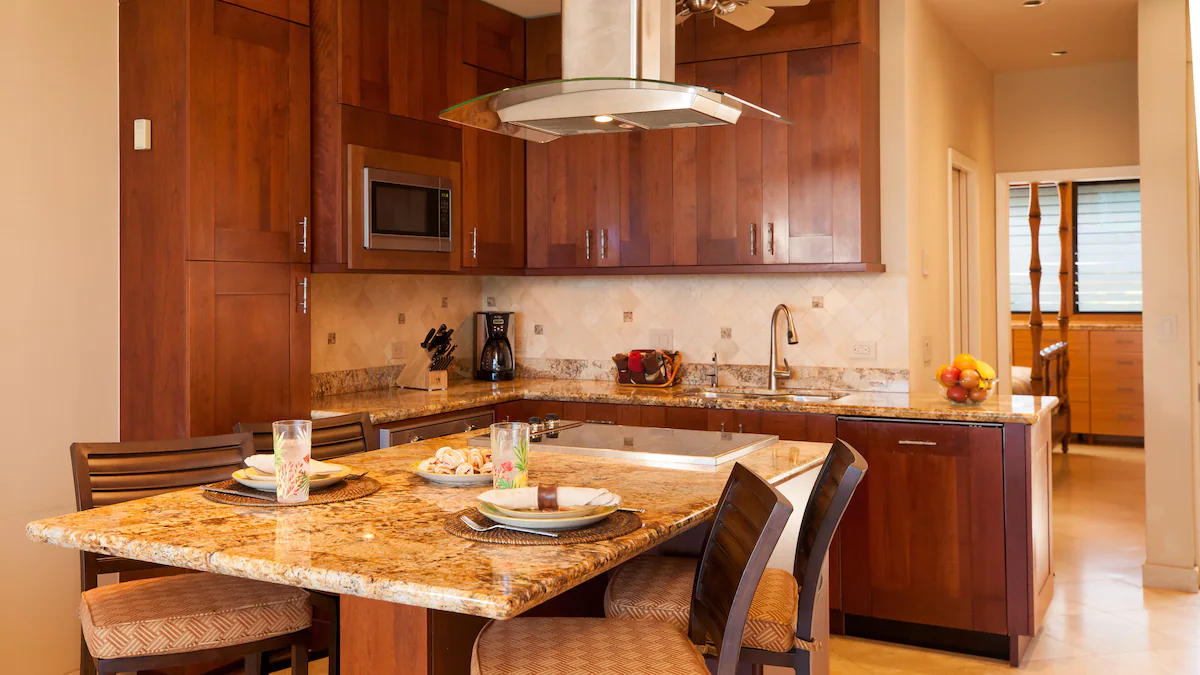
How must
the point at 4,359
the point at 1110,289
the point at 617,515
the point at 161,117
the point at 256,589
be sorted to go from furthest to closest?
1. the point at 1110,289
2. the point at 161,117
3. the point at 4,359
4. the point at 256,589
5. the point at 617,515

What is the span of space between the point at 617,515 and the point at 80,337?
7.89 feet

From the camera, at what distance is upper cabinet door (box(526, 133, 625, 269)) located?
188 inches

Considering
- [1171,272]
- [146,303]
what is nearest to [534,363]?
[146,303]

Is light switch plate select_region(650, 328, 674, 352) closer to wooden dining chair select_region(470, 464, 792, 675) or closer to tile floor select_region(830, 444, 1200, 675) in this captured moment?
tile floor select_region(830, 444, 1200, 675)

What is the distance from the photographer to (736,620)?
5.40ft

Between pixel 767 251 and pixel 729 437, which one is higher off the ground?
pixel 767 251

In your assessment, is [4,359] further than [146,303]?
No

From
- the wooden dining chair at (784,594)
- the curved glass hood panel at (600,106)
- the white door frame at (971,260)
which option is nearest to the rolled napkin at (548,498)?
the wooden dining chair at (784,594)

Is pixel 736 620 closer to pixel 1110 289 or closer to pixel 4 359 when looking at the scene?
pixel 4 359

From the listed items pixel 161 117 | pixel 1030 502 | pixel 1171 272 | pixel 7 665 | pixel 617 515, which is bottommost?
pixel 7 665

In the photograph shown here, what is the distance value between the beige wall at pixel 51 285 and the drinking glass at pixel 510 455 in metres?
2.05

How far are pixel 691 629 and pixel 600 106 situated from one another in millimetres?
1361

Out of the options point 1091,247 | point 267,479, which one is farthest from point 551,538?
point 1091,247

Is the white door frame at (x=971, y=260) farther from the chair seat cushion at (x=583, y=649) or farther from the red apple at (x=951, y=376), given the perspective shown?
the chair seat cushion at (x=583, y=649)
